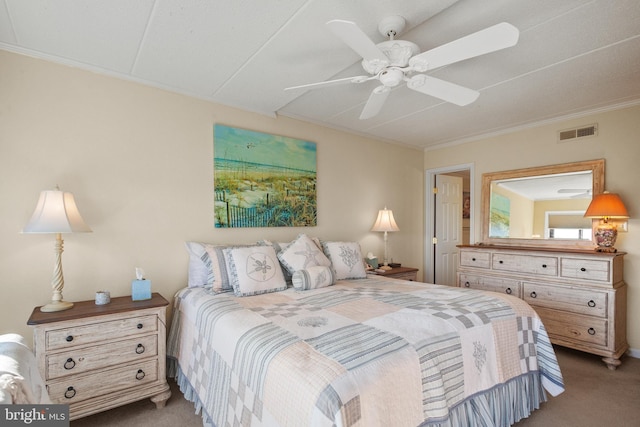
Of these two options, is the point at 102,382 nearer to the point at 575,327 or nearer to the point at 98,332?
the point at 98,332

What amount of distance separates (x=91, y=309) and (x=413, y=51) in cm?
256

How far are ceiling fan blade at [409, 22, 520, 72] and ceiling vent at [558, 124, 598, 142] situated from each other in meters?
2.55

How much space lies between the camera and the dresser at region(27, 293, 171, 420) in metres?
1.76

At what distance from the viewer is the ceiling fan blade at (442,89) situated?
182cm

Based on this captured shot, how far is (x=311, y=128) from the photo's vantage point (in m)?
3.48

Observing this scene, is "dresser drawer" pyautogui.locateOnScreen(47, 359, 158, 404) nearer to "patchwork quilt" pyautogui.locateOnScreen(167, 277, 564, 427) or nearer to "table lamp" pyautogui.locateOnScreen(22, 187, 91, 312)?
"patchwork quilt" pyautogui.locateOnScreen(167, 277, 564, 427)

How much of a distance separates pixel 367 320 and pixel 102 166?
2227mm

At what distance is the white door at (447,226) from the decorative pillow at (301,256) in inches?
102

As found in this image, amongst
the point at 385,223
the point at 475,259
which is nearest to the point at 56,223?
the point at 385,223

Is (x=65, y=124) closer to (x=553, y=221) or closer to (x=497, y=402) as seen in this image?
(x=497, y=402)

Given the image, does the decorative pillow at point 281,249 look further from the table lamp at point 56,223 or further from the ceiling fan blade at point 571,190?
the ceiling fan blade at point 571,190

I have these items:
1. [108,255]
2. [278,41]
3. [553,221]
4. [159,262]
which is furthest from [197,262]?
[553,221]

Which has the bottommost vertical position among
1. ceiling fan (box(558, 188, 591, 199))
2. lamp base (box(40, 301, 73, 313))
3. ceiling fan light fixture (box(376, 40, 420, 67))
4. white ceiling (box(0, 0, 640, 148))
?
lamp base (box(40, 301, 73, 313))

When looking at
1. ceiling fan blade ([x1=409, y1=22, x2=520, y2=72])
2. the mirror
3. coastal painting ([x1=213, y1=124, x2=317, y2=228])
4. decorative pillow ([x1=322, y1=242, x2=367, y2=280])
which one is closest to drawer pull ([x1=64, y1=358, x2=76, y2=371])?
coastal painting ([x1=213, y1=124, x2=317, y2=228])
